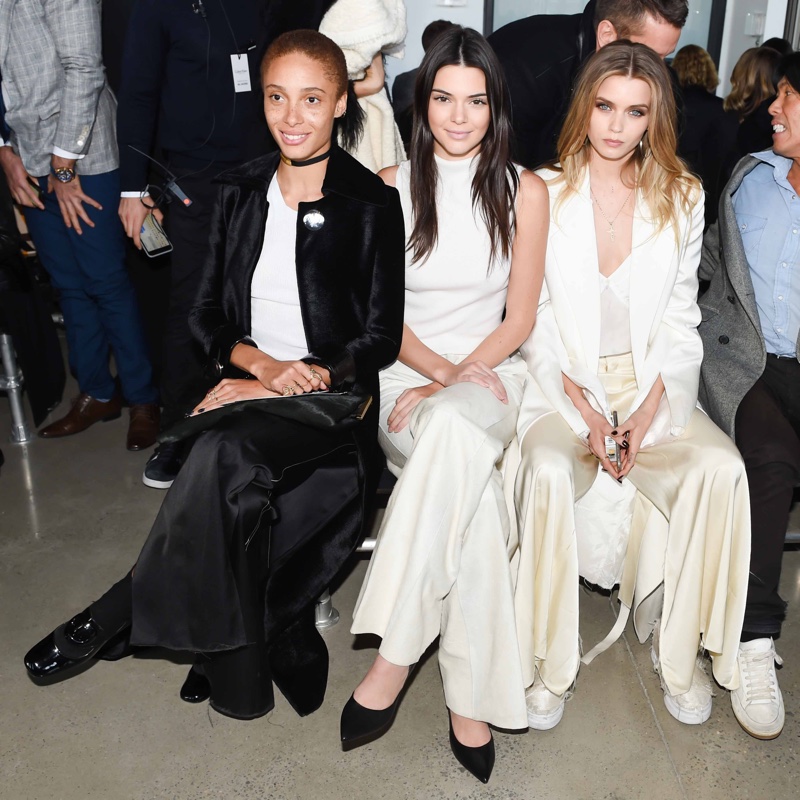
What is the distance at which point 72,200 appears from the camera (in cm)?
356

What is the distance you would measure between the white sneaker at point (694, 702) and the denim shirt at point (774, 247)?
3.14 feet

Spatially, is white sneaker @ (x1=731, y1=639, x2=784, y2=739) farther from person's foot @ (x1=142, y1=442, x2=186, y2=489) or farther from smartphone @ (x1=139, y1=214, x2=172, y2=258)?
smartphone @ (x1=139, y1=214, x2=172, y2=258)

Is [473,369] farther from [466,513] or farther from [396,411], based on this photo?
[466,513]

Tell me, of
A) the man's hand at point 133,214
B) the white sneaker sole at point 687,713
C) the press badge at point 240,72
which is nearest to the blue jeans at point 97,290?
the man's hand at point 133,214

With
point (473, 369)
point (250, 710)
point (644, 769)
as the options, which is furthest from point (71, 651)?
point (644, 769)

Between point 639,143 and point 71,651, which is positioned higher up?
point 639,143

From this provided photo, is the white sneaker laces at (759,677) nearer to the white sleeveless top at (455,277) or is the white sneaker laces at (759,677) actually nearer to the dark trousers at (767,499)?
the dark trousers at (767,499)

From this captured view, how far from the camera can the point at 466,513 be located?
218 cm

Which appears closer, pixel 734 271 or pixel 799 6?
pixel 734 271

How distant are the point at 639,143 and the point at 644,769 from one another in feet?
5.29

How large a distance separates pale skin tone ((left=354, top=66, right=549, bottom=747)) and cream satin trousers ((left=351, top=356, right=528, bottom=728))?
0.94 ft

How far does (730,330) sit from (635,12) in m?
1.08

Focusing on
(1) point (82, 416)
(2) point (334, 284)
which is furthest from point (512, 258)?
(1) point (82, 416)

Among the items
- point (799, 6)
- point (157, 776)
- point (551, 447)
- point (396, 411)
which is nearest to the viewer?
point (157, 776)
